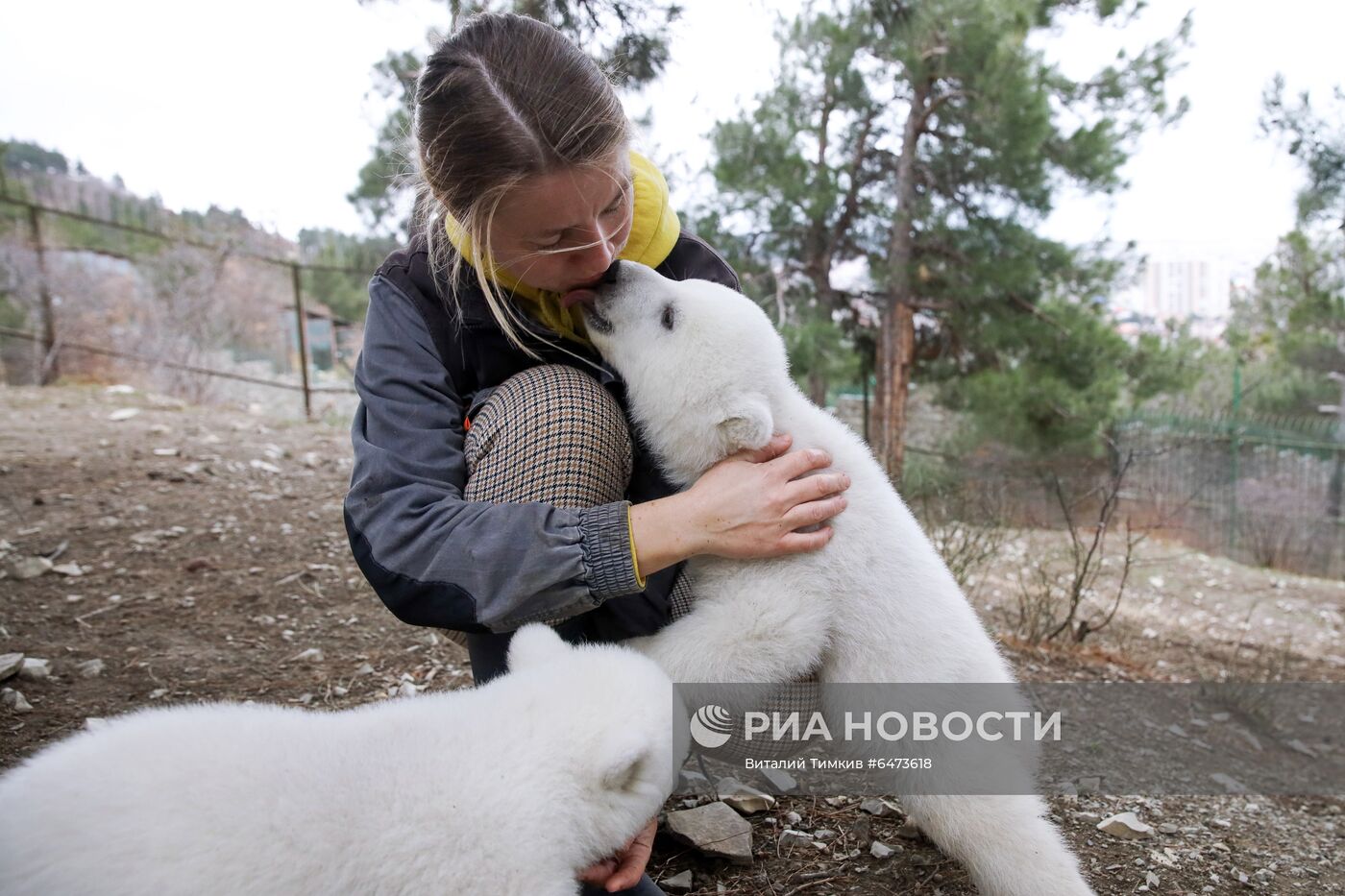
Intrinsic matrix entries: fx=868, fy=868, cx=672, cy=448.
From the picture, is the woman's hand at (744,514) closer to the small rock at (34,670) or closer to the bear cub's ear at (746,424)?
the bear cub's ear at (746,424)

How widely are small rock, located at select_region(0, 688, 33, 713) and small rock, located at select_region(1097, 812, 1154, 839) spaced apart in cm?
271

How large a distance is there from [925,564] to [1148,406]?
9480mm

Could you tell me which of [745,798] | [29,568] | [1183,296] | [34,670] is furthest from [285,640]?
[1183,296]

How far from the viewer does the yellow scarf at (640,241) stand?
2014 millimetres

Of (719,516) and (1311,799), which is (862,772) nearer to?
(719,516)

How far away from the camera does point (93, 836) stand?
103cm

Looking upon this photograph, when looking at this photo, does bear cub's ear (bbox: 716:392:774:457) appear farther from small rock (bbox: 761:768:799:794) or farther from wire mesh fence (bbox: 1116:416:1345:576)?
wire mesh fence (bbox: 1116:416:1345:576)

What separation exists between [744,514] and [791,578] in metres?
0.17

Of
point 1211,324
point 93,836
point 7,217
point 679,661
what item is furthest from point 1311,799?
point 1211,324

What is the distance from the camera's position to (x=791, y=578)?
169cm

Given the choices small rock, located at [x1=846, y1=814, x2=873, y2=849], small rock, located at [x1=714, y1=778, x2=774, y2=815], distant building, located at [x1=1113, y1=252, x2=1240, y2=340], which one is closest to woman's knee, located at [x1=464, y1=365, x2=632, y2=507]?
small rock, located at [x1=714, y1=778, x2=774, y2=815]

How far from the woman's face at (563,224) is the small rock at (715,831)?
1.23 meters

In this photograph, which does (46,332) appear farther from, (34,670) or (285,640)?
(34,670)

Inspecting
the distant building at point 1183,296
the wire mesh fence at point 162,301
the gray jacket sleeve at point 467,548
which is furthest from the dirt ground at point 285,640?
the distant building at point 1183,296
